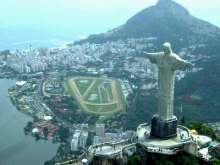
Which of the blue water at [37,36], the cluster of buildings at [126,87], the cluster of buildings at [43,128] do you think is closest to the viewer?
the cluster of buildings at [43,128]

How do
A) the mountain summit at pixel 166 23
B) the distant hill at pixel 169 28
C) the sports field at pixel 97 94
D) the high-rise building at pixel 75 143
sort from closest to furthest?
the high-rise building at pixel 75 143 → the sports field at pixel 97 94 → the distant hill at pixel 169 28 → the mountain summit at pixel 166 23

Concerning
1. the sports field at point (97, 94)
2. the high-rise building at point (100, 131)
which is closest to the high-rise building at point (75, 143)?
the high-rise building at point (100, 131)

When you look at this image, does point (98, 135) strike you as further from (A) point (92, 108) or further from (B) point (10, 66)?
(B) point (10, 66)

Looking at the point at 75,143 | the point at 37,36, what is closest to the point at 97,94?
the point at 75,143

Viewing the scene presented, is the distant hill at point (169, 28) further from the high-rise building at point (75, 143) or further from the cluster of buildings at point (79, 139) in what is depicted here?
the high-rise building at point (75, 143)

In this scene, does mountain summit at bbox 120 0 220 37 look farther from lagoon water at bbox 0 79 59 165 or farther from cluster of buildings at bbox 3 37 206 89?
lagoon water at bbox 0 79 59 165

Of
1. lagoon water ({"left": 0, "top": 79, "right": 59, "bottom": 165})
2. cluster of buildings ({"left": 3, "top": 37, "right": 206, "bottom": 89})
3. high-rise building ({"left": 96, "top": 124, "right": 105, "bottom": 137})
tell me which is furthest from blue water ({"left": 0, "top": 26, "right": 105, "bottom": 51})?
high-rise building ({"left": 96, "top": 124, "right": 105, "bottom": 137})

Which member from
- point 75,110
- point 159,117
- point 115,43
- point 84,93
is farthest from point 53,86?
point 159,117
